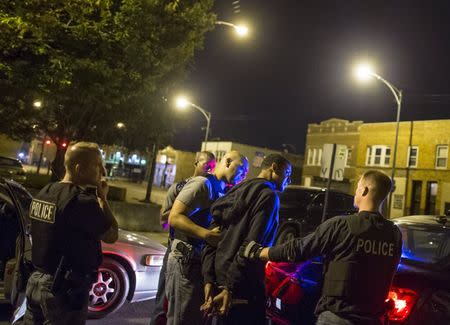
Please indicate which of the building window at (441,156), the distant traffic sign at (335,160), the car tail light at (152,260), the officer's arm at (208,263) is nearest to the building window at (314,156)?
the building window at (441,156)

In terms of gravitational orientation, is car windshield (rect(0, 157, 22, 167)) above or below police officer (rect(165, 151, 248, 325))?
above

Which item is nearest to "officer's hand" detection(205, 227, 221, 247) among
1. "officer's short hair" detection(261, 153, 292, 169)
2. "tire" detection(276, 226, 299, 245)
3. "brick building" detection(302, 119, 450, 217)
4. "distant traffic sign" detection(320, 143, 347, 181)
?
"officer's short hair" detection(261, 153, 292, 169)

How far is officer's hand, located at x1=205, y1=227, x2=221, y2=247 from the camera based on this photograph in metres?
3.46

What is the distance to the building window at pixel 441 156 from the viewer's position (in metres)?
32.6

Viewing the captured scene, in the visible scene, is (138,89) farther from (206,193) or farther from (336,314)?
(336,314)

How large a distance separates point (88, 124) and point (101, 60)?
590cm

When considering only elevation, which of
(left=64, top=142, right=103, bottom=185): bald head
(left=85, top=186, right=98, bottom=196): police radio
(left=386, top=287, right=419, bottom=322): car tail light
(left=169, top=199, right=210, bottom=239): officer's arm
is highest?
(left=64, top=142, right=103, bottom=185): bald head

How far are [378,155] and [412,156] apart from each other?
124 inches

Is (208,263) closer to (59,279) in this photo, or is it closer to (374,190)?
(59,279)

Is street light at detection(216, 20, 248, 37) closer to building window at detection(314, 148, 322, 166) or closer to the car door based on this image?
the car door

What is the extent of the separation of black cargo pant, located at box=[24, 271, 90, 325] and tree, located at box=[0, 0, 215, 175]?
21.2ft

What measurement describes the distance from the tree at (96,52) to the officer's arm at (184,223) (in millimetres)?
6178

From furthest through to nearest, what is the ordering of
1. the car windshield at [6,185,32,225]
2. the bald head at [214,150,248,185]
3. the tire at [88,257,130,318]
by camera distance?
1. the tire at [88,257,130,318]
2. the car windshield at [6,185,32,225]
3. the bald head at [214,150,248,185]

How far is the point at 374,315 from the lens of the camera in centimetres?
291
